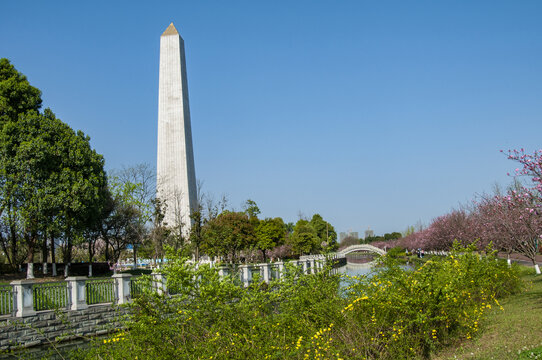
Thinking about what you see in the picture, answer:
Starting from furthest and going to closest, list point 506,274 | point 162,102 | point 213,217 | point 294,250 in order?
1. point 294,250
2. point 162,102
3. point 213,217
4. point 506,274

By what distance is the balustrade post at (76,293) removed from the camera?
15109 millimetres

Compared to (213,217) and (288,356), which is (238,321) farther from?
(213,217)

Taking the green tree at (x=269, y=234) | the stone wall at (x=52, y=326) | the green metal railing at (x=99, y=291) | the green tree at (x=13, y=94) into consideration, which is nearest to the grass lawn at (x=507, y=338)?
the stone wall at (x=52, y=326)

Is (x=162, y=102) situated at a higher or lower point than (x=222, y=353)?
higher

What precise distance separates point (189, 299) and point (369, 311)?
9.21 feet

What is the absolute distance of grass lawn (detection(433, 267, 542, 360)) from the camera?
737cm

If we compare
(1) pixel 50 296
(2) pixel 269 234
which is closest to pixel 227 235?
(2) pixel 269 234

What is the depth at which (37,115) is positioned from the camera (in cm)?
2577

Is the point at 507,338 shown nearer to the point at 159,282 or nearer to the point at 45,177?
the point at 159,282

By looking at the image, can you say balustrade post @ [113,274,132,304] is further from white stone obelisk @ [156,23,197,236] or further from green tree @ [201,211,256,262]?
white stone obelisk @ [156,23,197,236]

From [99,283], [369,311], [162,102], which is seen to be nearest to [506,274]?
[369,311]

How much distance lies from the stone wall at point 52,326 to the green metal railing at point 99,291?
1.08 feet

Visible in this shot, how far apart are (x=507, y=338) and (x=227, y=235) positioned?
3145 centimetres

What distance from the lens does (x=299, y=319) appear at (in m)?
7.89
